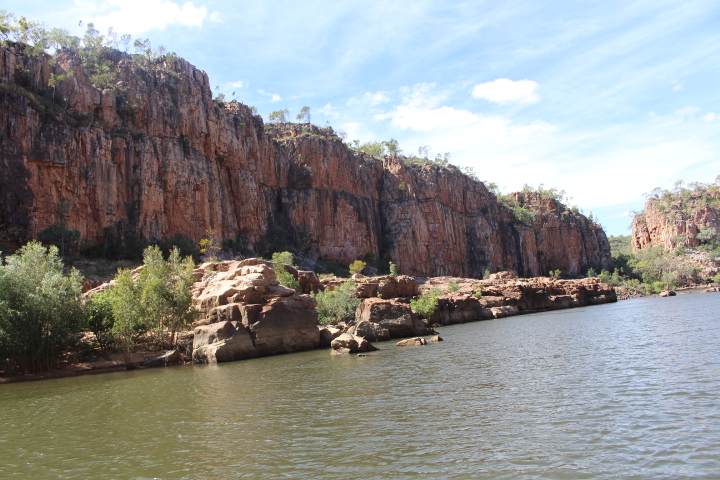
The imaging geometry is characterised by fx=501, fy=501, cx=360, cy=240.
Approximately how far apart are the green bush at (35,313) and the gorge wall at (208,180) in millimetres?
34345

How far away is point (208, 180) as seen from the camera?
79.7 meters

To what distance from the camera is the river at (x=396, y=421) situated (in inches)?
408

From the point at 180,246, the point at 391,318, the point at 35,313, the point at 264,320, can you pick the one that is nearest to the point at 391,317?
the point at 391,318

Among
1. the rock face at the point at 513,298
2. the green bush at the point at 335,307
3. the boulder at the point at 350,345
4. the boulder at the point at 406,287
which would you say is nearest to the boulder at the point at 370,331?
the boulder at the point at 350,345

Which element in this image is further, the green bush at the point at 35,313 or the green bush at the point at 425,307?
the green bush at the point at 425,307

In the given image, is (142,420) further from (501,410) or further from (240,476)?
(501,410)

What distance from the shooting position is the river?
408 inches

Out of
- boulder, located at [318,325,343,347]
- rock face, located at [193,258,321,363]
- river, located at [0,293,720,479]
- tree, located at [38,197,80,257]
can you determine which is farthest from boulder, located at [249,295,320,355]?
tree, located at [38,197,80,257]

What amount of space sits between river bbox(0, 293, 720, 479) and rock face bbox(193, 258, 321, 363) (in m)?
5.73

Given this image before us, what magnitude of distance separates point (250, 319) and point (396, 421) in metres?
20.2

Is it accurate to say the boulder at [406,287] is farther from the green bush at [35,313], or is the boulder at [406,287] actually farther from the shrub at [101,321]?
the green bush at [35,313]

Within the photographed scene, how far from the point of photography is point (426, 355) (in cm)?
2731

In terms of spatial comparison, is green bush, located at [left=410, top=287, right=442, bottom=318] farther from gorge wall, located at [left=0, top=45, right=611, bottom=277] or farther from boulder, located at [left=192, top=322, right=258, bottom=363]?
gorge wall, located at [left=0, top=45, right=611, bottom=277]

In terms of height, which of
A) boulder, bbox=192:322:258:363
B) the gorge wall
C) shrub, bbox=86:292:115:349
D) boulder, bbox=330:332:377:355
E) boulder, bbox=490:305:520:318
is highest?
the gorge wall
